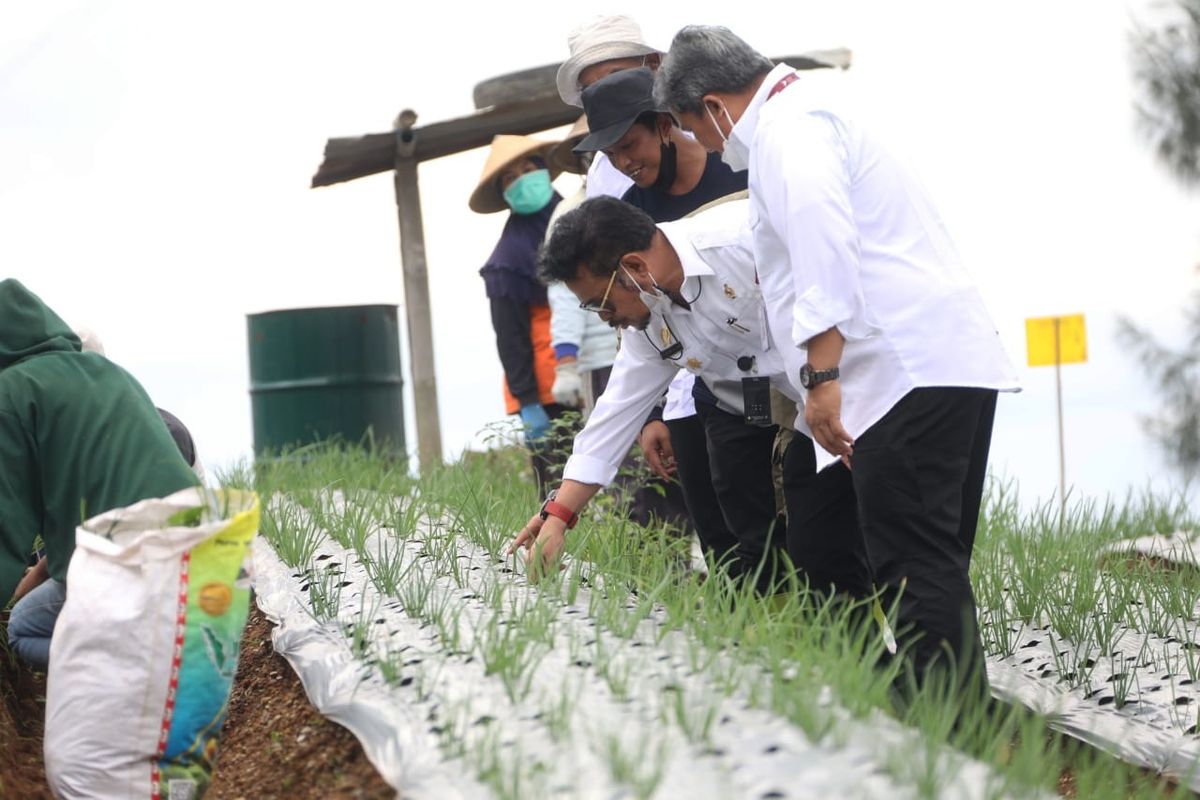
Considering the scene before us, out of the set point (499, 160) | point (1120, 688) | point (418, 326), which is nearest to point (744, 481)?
point (1120, 688)

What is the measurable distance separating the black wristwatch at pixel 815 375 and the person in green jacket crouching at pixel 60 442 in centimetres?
125

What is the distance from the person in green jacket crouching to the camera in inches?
114

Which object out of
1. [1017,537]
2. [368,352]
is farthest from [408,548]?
[368,352]

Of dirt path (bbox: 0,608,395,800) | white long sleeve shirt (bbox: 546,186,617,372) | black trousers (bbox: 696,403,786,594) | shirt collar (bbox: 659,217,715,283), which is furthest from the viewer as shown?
white long sleeve shirt (bbox: 546,186,617,372)

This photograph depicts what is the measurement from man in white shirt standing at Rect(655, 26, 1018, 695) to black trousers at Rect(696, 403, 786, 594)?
0.59 m

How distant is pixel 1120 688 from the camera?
342 centimetres

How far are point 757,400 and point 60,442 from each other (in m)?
1.46

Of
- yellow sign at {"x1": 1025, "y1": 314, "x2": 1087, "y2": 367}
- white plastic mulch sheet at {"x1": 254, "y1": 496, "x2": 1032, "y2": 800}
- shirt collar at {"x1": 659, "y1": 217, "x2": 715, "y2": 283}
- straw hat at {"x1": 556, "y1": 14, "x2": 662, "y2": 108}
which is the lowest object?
white plastic mulch sheet at {"x1": 254, "y1": 496, "x2": 1032, "y2": 800}

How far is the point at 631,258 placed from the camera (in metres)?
→ 2.98

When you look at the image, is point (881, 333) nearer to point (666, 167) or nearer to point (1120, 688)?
point (666, 167)

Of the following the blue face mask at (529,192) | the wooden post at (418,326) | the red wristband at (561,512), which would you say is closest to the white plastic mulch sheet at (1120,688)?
the red wristband at (561,512)

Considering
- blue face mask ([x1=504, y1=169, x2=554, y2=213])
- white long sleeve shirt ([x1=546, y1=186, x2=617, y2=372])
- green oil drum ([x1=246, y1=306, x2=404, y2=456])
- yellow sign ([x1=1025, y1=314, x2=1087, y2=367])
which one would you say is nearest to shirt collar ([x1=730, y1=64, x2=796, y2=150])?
white long sleeve shirt ([x1=546, y1=186, x2=617, y2=372])

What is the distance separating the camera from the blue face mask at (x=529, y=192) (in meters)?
5.50

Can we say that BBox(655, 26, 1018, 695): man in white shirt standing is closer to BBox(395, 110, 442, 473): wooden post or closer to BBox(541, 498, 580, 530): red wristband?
BBox(541, 498, 580, 530): red wristband
